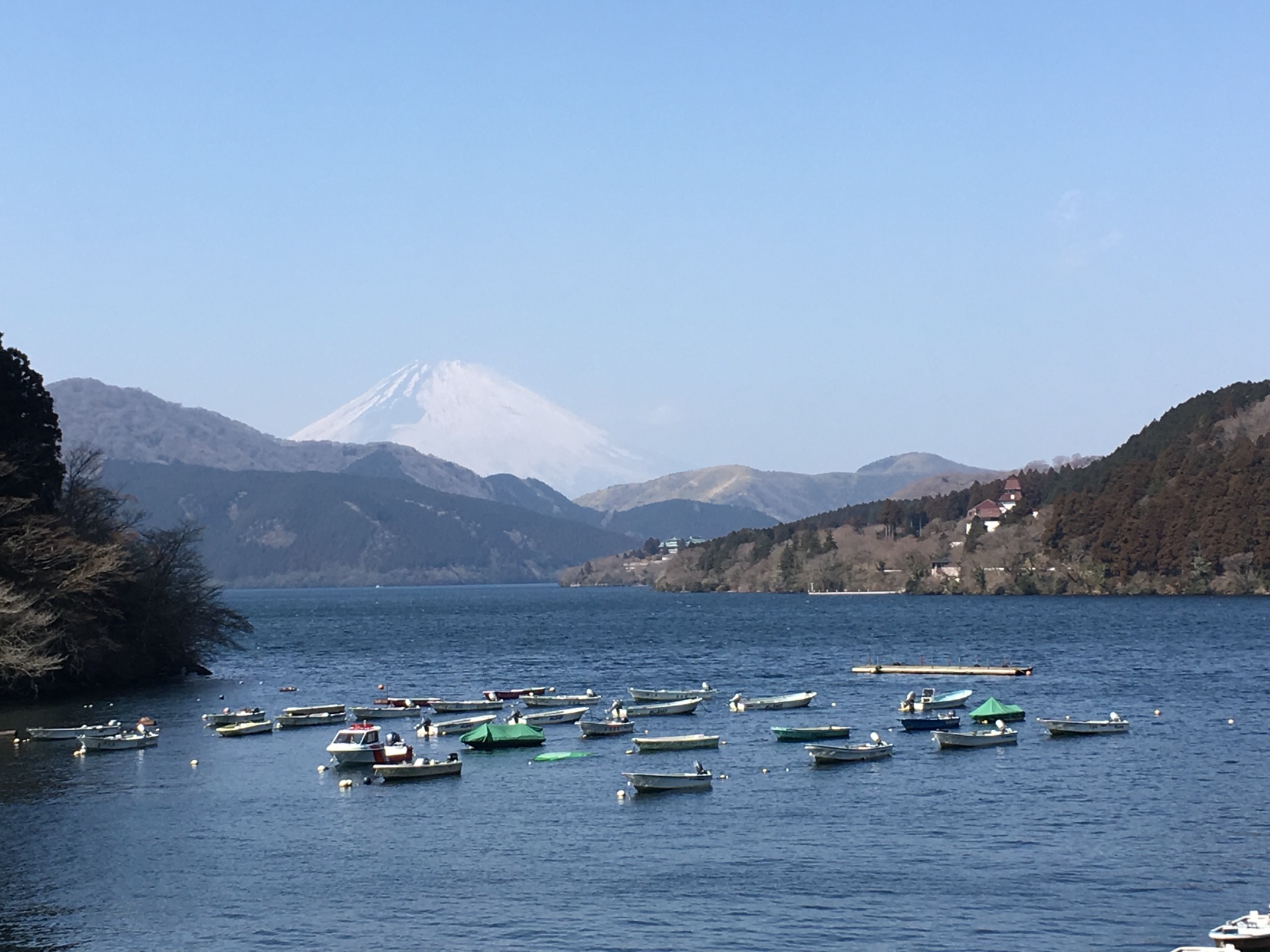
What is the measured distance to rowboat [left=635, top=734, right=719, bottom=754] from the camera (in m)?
77.1

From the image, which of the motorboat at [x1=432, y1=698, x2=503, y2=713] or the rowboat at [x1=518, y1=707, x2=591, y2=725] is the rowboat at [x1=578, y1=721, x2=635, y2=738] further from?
the motorboat at [x1=432, y1=698, x2=503, y2=713]

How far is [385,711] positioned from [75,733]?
21422 mm

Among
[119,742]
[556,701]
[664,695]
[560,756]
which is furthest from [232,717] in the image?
[664,695]

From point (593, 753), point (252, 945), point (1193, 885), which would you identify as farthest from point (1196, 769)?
point (252, 945)

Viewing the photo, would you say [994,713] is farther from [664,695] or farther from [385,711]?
[385,711]

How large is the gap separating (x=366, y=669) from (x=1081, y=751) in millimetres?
85365

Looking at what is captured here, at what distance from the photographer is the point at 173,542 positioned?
4845 inches

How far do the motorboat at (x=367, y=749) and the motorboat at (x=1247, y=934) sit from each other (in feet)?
142

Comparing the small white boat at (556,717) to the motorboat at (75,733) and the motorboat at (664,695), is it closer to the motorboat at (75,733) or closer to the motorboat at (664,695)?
the motorboat at (664,695)

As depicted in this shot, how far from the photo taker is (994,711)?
86.1 metres

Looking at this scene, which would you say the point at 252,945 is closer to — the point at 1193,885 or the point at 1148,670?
the point at 1193,885

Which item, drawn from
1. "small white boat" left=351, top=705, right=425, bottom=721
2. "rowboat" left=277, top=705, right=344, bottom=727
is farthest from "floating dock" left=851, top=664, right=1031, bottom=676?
"rowboat" left=277, top=705, right=344, bottom=727

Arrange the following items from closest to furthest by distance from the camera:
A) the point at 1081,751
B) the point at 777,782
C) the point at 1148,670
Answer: the point at 777,782
the point at 1081,751
the point at 1148,670

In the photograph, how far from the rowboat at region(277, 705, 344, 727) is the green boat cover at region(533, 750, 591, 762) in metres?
22.0
